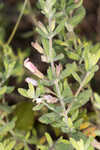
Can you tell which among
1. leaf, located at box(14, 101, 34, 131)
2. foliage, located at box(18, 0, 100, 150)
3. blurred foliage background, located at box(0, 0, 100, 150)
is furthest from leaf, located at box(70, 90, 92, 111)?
leaf, located at box(14, 101, 34, 131)

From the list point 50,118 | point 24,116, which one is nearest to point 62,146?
point 50,118

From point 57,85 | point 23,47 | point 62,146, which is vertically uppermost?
point 57,85

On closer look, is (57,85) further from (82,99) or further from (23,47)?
(23,47)

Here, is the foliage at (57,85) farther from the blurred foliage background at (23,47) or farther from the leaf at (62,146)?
the blurred foliage background at (23,47)

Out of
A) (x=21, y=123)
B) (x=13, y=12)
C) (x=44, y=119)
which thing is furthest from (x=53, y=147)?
(x=13, y=12)

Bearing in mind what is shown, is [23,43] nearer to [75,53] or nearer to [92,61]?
[75,53]

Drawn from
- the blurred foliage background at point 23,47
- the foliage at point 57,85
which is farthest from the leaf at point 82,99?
the blurred foliage background at point 23,47

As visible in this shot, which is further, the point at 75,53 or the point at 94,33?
the point at 94,33

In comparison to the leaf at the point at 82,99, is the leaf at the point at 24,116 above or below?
below

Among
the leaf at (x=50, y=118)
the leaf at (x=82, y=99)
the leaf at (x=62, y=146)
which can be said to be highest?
the leaf at (x=82, y=99)

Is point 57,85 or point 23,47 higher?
point 57,85

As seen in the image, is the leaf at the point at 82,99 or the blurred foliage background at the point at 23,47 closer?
the leaf at the point at 82,99
